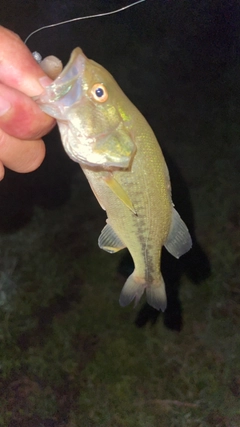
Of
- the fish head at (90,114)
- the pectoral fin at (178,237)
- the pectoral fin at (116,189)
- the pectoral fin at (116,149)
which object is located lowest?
the pectoral fin at (178,237)

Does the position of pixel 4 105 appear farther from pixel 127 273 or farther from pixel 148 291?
pixel 127 273

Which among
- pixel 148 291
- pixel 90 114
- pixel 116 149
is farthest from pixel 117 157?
pixel 148 291

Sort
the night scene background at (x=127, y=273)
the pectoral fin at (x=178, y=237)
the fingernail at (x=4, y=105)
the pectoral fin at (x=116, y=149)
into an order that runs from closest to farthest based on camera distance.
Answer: the fingernail at (x=4, y=105)
the pectoral fin at (x=116, y=149)
the pectoral fin at (x=178, y=237)
the night scene background at (x=127, y=273)

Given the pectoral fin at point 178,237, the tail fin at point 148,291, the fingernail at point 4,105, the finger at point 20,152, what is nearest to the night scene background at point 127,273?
the tail fin at point 148,291

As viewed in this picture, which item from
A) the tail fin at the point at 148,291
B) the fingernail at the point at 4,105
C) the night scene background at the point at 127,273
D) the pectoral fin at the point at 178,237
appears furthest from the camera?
the night scene background at the point at 127,273

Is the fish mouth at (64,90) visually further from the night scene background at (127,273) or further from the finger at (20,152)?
the night scene background at (127,273)

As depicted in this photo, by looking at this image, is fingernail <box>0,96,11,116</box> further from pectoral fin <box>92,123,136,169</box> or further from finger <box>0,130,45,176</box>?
pectoral fin <box>92,123,136,169</box>

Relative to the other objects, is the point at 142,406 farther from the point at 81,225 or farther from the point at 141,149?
the point at 141,149
